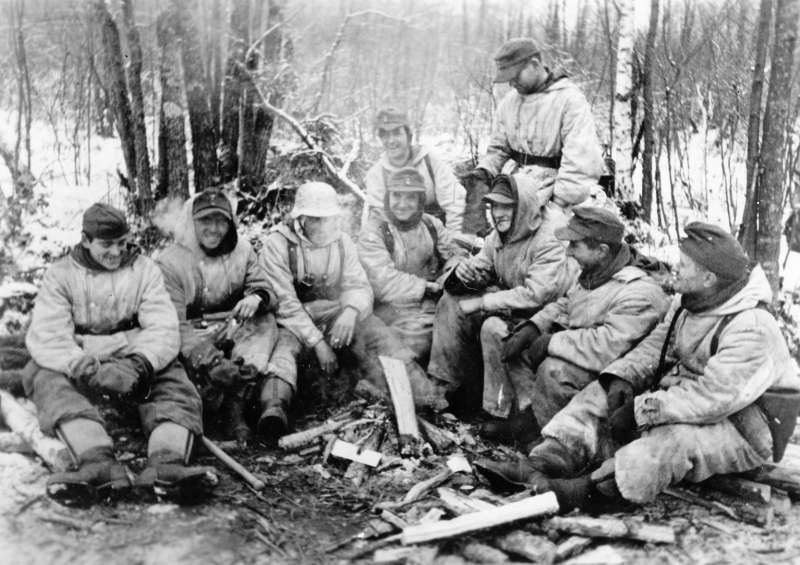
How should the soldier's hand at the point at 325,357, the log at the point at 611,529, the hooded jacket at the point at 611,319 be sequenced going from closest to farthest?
1. the log at the point at 611,529
2. the hooded jacket at the point at 611,319
3. the soldier's hand at the point at 325,357

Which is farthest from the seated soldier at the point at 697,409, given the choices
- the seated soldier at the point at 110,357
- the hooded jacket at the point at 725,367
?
the seated soldier at the point at 110,357

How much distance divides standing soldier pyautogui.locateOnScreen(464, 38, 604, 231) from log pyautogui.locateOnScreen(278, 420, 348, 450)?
255cm

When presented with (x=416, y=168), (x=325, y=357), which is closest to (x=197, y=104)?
(x=416, y=168)

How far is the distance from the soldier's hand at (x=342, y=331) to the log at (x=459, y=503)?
145cm

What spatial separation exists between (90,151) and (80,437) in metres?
4.65

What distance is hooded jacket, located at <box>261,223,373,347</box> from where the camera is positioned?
4.93 meters

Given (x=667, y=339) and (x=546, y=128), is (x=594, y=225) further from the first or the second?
(x=546, y=128)

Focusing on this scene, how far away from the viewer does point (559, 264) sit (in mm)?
4742

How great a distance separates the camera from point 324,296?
17.2 ft

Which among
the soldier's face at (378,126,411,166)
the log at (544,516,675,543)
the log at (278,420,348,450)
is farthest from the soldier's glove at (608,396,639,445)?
the soldier's face at (378,126,411,166)

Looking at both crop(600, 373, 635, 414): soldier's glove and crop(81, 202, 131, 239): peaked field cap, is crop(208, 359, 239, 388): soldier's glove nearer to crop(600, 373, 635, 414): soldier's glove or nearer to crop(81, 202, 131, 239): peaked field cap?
crop(81, 202, 131, 239): peaked field cap

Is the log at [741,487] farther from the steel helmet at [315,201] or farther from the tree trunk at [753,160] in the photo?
the steel helmet at [315,201]

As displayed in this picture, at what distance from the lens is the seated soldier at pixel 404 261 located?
533cm

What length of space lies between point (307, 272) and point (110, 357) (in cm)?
158
